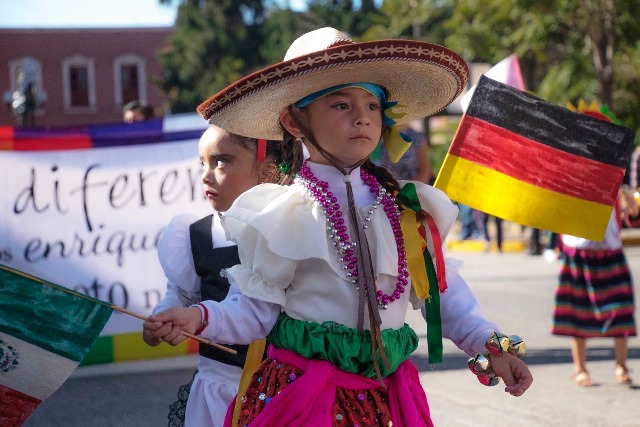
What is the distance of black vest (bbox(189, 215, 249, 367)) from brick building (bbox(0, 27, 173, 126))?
170ft

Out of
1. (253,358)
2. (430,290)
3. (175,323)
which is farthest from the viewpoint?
(253,358)

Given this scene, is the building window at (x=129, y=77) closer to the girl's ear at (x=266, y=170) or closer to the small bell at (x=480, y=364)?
the girl's ear at (x=266, y=170)

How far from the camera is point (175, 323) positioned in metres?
2.70

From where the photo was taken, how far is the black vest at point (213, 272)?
151 inches

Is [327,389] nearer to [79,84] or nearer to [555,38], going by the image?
[555,38]

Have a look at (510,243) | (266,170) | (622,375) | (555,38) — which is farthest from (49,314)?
(555,38)

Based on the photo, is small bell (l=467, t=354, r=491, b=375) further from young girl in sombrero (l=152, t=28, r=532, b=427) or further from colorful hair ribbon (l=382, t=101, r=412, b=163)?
colorful hair ribbon (l=382, t=101, r=412, b=163)

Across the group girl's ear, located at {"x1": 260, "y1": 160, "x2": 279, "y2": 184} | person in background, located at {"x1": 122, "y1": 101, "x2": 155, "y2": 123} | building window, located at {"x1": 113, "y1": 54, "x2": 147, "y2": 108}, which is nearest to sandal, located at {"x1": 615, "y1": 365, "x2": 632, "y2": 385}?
girl's ear, located at {"x1": 260, "y1": 160, "x2": 279, "y2": 184}

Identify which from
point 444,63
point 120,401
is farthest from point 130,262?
point 444,63

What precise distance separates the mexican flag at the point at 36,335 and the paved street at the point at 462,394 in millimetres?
2981

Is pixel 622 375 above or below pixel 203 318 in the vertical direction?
below

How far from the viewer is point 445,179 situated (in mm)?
4418

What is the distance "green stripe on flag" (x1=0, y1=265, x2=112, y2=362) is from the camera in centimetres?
267

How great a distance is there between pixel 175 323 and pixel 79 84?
56.2 m
